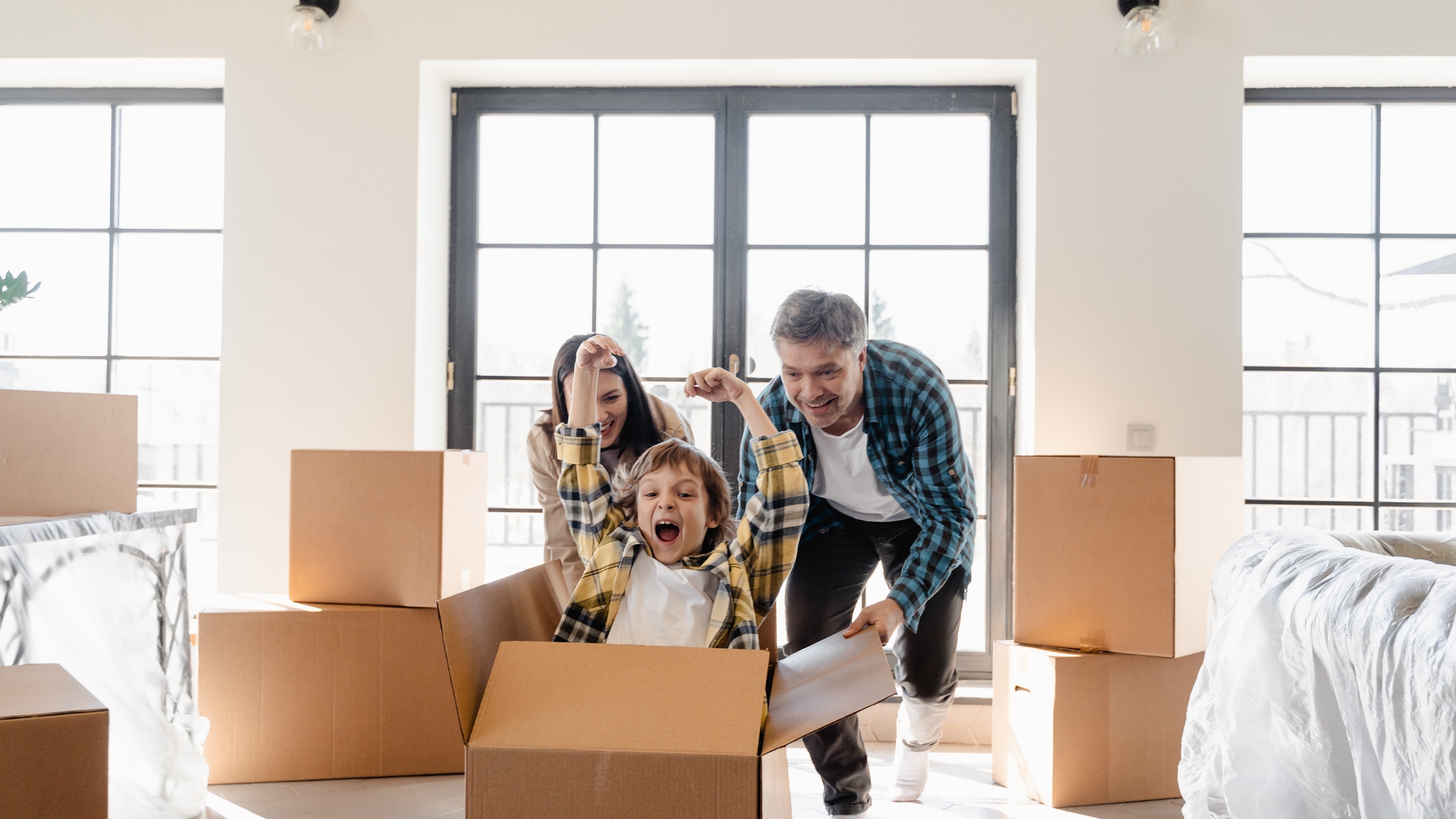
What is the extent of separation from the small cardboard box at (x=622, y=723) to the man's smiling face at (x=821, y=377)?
0.63m

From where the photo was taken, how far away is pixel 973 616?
252cm

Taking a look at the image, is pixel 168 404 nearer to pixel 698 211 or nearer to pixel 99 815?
pixel 698 211

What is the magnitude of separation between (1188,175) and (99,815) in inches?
98.9

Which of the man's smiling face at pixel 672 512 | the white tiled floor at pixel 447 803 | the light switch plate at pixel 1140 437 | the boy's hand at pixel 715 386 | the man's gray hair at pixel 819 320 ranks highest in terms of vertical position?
the man's gray hair at pixel 819 320

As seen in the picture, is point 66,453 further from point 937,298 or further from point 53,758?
point 937,298

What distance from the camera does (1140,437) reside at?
2.30 metres

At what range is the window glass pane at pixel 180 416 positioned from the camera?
2609mm

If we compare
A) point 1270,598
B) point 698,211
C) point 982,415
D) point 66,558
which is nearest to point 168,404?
point 66,558

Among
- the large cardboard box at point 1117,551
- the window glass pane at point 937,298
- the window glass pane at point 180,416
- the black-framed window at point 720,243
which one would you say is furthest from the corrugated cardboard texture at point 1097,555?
the window glass pane at point 180,416

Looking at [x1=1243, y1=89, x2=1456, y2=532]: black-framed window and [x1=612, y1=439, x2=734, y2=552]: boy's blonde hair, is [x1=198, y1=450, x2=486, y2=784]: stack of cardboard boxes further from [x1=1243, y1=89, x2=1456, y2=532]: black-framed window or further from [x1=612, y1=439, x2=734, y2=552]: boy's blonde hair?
[x1=1243, y1=89, x2=1456, y2=532]: black-framed window

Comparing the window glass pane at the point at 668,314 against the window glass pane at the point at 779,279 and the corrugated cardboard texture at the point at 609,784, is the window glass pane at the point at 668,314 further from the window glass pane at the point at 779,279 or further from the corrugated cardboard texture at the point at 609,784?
the corrugated cardboard texture at the point at 609,784

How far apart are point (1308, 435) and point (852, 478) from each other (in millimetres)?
1543

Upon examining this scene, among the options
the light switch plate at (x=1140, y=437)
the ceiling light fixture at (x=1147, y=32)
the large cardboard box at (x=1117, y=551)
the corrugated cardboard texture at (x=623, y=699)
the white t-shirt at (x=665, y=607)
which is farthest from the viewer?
the light switch plate at (x=1140, y=437)

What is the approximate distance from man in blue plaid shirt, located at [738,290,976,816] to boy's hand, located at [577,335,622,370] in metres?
0.31
